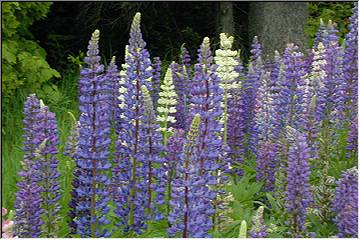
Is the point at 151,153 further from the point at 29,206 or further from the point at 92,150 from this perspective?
the point at 29,206

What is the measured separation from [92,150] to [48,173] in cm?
30

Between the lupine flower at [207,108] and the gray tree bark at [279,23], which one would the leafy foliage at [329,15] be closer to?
the gray tree bark at [279,23]

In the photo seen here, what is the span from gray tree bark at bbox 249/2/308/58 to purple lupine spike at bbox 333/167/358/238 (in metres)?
6.66

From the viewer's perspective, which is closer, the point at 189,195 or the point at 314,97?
the point at 189,195

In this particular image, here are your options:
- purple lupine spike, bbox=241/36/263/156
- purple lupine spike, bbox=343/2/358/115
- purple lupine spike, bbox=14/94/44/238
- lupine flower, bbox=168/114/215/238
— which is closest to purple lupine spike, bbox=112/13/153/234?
purple lupine spike, bbox=14/94/44/238

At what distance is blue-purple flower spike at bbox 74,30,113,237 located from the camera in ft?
13.2

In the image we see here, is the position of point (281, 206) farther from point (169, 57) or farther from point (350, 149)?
point (169, 57)

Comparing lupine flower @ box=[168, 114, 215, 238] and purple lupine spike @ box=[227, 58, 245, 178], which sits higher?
→ purple lupine spike @ box=[227, 58, 245, 178]

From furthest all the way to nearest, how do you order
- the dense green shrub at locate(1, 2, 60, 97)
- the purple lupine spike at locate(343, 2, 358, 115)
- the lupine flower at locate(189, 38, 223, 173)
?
the dense green shrub at locate(1, 2, 60, 97) → the purple lupine spike at locate(343, 2, 358, 115) → the lupine flower at locate(189, 38, 223, 173)

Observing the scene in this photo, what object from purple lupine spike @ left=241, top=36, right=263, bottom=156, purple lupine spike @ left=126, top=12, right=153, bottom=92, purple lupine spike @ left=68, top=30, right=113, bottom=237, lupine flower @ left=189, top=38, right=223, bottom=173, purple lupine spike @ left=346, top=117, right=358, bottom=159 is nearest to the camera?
lupine flower @ left=189, top=38, right=223, bottom=173

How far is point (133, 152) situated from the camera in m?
4.21

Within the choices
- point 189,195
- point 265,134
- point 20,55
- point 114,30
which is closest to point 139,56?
point 189,195

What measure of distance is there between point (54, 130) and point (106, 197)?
0.50 metres

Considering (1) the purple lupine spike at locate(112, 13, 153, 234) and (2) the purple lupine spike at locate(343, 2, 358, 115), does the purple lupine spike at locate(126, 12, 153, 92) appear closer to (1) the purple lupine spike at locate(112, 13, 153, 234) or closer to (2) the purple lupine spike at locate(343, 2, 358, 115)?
(1) the purple lupine spike at locate(112, 13, 153, 234)
